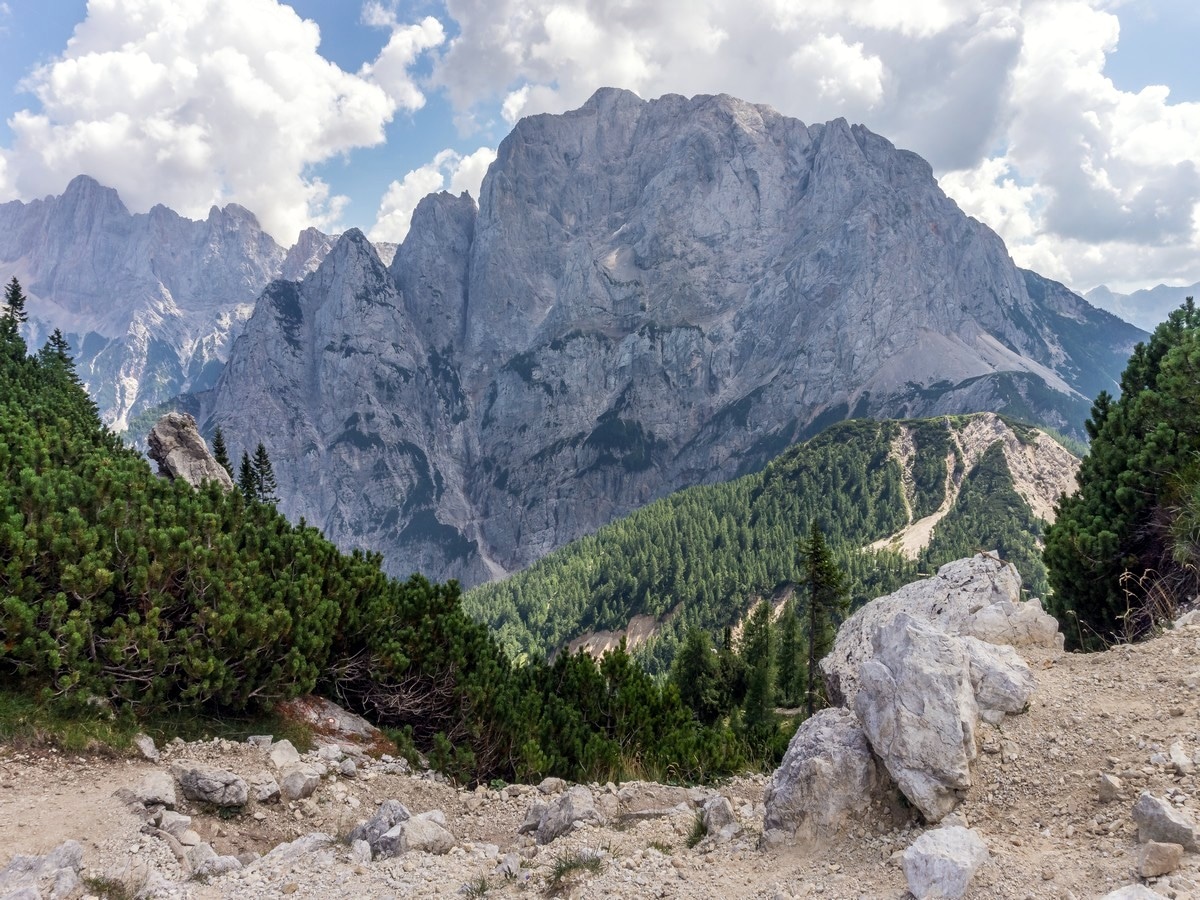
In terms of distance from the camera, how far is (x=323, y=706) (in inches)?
612

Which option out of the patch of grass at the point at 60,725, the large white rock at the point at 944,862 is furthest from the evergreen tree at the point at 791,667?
the large white rock at the point at 944,862

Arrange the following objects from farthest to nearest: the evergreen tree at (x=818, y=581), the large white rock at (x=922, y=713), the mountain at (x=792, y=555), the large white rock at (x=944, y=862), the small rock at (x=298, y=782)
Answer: the mountain at (x=792, y=555), the evergreen tree at (x=818, y=581), the small rock at (x=298, y=782), the large white rock at (x=922, y=713), the large white rock at (x=944, y=862)

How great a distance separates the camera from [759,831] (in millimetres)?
8656

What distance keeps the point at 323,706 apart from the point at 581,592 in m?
188

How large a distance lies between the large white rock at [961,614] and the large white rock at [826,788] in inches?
95.5

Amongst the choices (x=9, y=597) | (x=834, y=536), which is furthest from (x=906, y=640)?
(x=834, y=536)

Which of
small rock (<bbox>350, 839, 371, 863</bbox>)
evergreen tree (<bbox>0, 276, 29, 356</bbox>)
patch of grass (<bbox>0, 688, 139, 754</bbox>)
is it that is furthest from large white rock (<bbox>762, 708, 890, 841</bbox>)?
evergreen tree (<bbox>0, 276, 29, 356</bbox>)

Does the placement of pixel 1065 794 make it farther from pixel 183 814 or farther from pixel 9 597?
pixel 9 597

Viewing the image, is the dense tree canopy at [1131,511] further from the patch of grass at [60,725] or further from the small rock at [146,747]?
the patch of grass at [60,725]

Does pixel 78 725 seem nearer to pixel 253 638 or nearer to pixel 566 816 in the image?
pixel 253 638

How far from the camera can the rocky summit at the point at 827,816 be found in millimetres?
6141

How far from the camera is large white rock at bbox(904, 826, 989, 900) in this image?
586 cm

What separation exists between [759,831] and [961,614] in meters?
6.94

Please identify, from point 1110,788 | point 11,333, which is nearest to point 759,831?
point 1110,788
